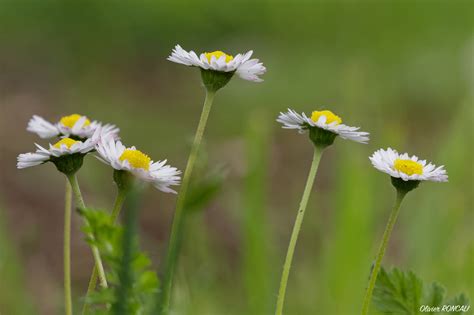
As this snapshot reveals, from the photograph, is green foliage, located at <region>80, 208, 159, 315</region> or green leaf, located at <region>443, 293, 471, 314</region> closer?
green foliage, located at <region>80, 208, 159, 315</region>

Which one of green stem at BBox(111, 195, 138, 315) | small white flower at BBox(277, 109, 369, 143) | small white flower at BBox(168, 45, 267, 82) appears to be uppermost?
small white flower at BBox(168, 45, 267, 82)

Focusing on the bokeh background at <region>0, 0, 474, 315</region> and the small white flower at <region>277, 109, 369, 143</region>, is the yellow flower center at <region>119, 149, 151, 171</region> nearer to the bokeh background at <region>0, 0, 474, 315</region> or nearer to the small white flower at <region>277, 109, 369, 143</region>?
the small white flower at <region>277, 109, 369, 143</region>

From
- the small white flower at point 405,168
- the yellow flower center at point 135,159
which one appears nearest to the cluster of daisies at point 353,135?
the small white flower at point 405,168

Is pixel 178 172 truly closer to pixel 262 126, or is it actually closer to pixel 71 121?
pixel 71 121

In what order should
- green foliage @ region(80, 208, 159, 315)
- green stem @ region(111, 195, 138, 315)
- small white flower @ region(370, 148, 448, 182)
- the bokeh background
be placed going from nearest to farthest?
green stem @ region(111, 195, 138, 315)
green foliage @ region(80, 208, 159, 315)
small white flower @ region(370, 148, 448, 182)
the bokeh background

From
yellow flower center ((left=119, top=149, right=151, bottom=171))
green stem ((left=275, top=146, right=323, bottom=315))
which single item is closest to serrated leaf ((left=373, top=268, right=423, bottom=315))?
green stem ((left=275, top=146, right=323, bottom=315))

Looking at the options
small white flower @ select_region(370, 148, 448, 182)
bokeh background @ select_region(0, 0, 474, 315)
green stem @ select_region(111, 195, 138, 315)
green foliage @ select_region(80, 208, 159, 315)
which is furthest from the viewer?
bokeh background @ select_region(0, 0, 474, 315)

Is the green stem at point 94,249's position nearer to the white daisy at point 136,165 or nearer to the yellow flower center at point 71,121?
the white daisy at point 136,165
